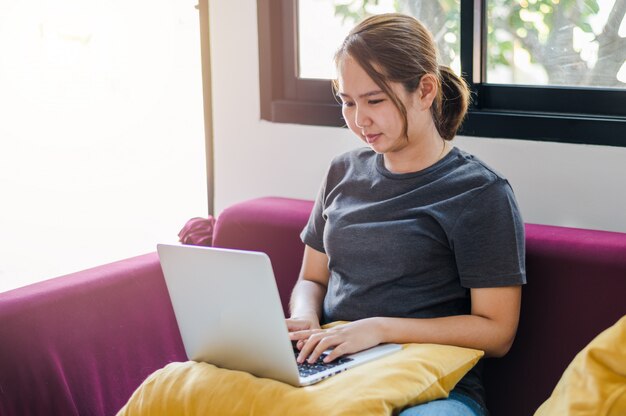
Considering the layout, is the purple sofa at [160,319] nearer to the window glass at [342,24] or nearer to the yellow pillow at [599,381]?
the yellow pillow at [599,381]

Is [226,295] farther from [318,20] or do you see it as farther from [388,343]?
[318,20]

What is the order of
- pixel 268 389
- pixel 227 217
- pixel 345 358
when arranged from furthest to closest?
1. pixel 227 217
2. pixel 345 358
3. pixel 268 389

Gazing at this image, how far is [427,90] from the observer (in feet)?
5.59

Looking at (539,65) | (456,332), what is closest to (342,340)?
(456,332)

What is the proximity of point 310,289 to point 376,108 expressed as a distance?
42 centimetres

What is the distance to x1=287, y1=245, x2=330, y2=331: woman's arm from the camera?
1.77 meters

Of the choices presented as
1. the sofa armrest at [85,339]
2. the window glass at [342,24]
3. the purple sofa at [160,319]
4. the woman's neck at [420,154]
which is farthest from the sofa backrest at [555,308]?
the sofa armrest at [85,339]

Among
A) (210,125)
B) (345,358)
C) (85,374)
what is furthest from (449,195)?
(210,125)

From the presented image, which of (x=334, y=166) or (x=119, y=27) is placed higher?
(x=119, y=27)

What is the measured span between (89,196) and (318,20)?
798 mm

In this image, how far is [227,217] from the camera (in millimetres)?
2189

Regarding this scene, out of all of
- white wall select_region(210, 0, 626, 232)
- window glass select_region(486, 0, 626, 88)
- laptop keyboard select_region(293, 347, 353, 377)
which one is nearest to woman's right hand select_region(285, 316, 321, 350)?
laptop keyboard select_region(293, 347, 353, 377)

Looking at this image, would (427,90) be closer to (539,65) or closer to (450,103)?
(450,103)

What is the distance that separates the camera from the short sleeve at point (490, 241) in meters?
1.59
